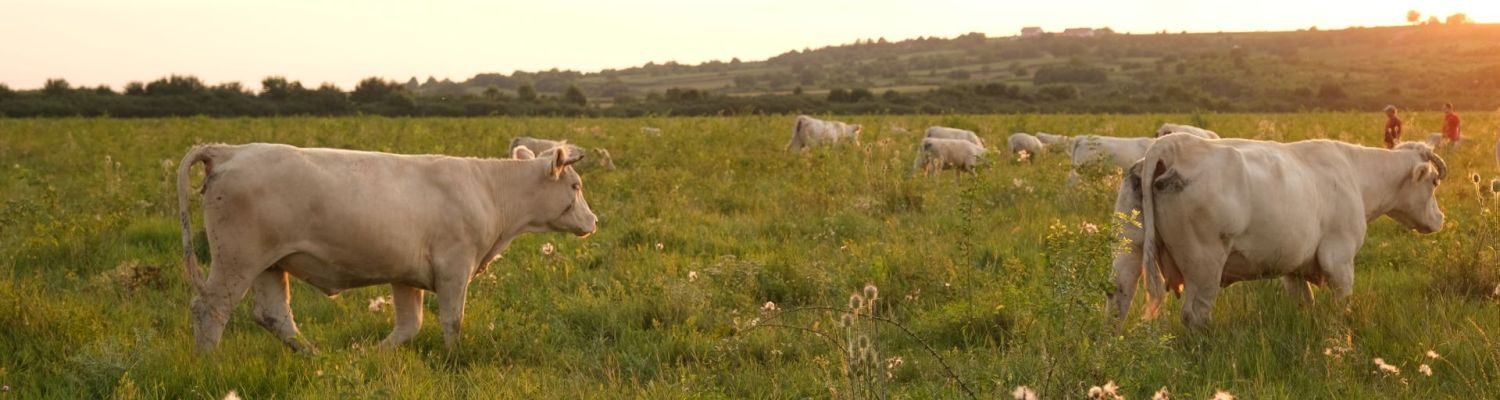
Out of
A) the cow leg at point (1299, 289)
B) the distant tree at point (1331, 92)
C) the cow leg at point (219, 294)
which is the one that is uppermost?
the cow leg at point (219, 294)

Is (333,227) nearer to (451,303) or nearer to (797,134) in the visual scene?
(451,303)

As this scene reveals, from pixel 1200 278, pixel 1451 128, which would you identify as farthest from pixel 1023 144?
pixel 1200 278

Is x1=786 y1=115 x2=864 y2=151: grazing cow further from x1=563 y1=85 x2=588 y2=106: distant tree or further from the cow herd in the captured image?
x1=563 y1=85 x2=588 y2=106: distant tree

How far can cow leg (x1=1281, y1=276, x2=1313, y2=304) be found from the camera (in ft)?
20.1

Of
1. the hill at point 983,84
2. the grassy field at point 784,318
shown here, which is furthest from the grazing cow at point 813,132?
the hill at point 983,84

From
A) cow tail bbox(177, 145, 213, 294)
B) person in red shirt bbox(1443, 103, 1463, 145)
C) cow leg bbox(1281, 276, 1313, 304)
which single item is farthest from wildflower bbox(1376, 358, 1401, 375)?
person in red shirt bbox(1443, 103, 1463, 145)

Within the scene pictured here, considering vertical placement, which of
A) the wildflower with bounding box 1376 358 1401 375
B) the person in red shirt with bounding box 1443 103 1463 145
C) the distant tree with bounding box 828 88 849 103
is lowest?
the distant tree with bounding box 828 88 849 103

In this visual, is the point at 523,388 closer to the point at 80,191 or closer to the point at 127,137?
the point at 80,191

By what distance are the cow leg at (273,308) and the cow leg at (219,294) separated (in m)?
0.23

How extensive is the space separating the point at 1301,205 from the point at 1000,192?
6681mm

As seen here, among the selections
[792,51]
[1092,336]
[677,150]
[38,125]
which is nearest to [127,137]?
[38,125]

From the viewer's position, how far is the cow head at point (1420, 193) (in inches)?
257

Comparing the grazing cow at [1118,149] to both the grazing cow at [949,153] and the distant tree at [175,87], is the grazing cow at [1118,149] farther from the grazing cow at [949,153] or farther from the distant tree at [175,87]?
the distant tree at [175,87]

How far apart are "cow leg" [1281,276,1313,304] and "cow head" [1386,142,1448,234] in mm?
945
